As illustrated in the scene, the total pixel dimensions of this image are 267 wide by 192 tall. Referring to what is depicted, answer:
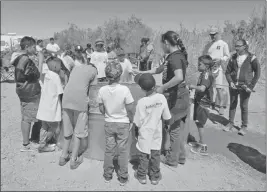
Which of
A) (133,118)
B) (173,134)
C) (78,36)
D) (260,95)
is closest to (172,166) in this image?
(173,134)

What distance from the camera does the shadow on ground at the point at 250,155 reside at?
3.75 m

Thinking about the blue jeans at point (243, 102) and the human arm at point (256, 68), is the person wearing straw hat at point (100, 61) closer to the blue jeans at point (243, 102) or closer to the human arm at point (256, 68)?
the blue jeans at point (243, 102)

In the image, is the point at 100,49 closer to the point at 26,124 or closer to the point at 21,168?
the point at 26,124

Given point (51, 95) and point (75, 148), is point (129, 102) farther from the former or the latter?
point (51, 95)

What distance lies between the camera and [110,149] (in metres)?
3.12

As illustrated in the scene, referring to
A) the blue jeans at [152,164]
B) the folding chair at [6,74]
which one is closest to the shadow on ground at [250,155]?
the blue jeans at [152,164]

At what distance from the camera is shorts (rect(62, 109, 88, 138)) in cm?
340

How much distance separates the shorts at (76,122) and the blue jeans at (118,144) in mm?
495

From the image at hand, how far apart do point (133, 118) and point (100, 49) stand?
377 centimetres

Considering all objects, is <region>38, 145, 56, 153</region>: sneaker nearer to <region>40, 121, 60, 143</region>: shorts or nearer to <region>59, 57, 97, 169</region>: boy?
<region>40, 121, 60, 143</region>: shorts

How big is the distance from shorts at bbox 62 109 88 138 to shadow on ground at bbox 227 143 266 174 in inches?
106

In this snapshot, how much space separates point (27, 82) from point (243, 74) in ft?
13.5

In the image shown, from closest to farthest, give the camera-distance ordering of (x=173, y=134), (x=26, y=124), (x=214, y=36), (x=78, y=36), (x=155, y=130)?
1. (x=155, y=130)
2. (x=173, y=134)
3. (x=26, y=124)
4. (x=214, y=36)
5. (x=78, y=36)

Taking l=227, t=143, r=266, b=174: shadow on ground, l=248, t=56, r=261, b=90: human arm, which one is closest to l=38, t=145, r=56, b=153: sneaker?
l=227, t=143, r=266, b=174: shadow on ground
